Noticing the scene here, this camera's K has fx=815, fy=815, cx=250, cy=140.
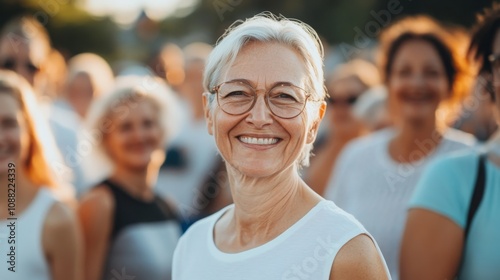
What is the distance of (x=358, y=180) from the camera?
4.65m

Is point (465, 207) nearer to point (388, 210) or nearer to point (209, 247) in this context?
point (209, 247)

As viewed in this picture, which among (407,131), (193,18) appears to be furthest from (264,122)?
(193,18)

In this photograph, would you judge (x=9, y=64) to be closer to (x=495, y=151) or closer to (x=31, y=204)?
(x=31, y=204)

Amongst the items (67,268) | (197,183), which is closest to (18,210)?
(67,268)

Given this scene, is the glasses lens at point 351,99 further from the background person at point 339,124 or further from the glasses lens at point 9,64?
the glasses lens at point 9,64

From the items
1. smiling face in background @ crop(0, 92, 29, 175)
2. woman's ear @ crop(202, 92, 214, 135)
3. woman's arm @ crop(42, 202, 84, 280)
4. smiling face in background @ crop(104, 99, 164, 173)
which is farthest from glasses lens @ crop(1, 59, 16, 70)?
woman's ear @ crop(202, 92, 214, 135)

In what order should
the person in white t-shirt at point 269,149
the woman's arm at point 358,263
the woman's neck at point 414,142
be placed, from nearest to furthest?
the woman's arm at point 358,263 < the person in white t-shirt at point 269,149 < the woman's neck at point 414,142

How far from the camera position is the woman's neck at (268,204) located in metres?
2.66

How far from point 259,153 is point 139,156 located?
8.42 feet

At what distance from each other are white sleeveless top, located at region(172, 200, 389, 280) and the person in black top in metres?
1.92

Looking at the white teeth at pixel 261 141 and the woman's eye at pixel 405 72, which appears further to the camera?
the woman's eye at pixel 405 72

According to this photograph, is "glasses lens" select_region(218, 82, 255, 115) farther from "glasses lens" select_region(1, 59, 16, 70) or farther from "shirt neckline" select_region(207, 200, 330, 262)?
"glasses lens" select_region(1, 59, 16, 70)

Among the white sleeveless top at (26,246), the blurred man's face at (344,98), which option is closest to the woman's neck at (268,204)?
the white sleeveless top at (26,246)

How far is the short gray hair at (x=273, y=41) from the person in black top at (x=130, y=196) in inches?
81.7
